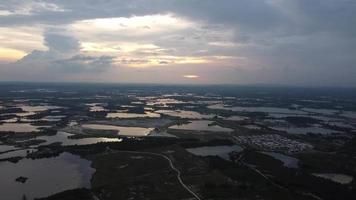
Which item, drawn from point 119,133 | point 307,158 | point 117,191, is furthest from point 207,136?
point 117,191

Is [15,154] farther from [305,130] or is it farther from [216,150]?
[305,130]

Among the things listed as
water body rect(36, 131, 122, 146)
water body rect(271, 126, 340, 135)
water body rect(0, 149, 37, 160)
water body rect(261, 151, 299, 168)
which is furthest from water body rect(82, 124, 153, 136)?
water body rect(271, 126, 340, 135)

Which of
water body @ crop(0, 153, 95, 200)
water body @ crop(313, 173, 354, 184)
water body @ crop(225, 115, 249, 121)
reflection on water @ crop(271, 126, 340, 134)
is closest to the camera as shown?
water body @ crop(0, 153, 95, 200)

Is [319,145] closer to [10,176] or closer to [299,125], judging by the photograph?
[299,125]

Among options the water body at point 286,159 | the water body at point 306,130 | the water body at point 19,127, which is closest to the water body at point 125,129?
the water body at point 19,127

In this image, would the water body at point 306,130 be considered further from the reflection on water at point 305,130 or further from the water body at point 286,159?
the water body at point 286,159

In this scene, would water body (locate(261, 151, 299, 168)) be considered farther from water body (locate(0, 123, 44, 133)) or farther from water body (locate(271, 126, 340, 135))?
water body (locate(0, 123, 44, 133))
